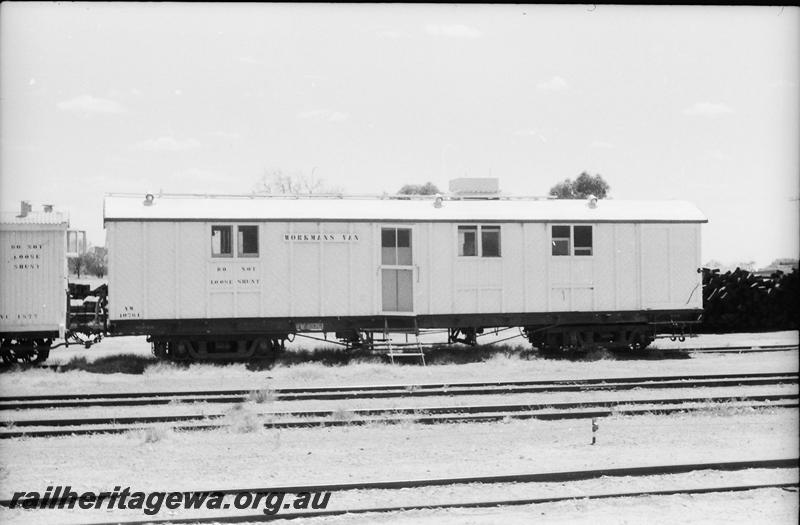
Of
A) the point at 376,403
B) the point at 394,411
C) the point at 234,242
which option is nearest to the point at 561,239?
the point at 234,242

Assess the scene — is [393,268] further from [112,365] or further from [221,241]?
[112,365]

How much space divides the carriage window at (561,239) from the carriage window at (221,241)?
7487 mm

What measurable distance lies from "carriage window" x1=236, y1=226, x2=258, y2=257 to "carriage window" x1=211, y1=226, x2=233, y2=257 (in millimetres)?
216

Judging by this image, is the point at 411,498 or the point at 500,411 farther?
the point at 500,411

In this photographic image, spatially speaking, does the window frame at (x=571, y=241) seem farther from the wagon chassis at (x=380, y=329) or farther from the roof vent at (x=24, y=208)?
the roof vent at (x=24, y=208)

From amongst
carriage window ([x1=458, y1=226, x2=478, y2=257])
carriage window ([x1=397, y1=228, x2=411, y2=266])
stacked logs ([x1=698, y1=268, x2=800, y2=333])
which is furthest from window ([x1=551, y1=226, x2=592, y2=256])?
stacked logs ([x1=698, y1=268, x2=800, y2=333])

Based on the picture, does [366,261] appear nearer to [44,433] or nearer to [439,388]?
[439,388]

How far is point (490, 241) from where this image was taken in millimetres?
17859

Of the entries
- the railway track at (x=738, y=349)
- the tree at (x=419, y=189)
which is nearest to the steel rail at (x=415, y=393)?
the railway track at (x=738, y=349)

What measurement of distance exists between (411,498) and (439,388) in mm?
6196

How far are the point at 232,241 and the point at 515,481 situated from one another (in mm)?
10614

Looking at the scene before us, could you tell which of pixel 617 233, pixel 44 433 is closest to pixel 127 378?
pixel 44 433

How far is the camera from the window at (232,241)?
55.3 feet

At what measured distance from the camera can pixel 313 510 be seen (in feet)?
23.0
